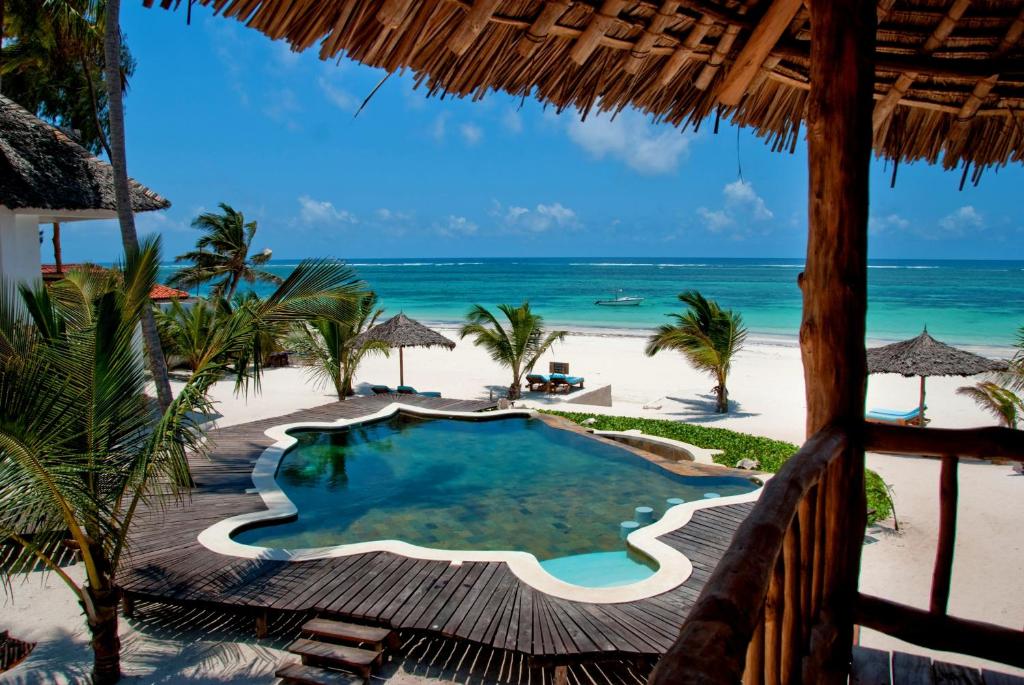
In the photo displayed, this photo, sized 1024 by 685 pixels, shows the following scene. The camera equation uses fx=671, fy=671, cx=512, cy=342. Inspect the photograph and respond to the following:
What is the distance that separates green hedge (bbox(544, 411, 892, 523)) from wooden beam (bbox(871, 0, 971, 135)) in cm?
579

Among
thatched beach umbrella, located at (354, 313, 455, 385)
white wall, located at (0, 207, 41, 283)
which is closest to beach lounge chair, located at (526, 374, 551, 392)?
thatched beach umbrella, located at (354, 313, 455, 385)

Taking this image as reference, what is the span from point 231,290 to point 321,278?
19871mm

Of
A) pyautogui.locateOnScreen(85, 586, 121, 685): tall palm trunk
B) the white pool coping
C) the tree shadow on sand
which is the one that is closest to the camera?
pyautogui.locateOnScreen(85, 586, 121, 685): tall palm trunk

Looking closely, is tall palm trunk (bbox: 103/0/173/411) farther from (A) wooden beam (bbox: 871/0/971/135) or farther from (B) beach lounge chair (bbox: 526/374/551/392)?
(B) beach lounge chair (bbox: 526/374/551/392)

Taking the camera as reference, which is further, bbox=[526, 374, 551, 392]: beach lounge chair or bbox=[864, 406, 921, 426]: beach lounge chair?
bbox=[526, 374, 551, 392]: beach lounge chair

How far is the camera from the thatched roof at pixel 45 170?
843 centimetres

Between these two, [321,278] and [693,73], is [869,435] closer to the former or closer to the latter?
[693,73]

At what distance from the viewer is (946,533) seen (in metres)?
2.31

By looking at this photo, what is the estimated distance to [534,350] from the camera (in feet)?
51.9

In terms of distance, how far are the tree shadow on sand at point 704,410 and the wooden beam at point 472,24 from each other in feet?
39.5

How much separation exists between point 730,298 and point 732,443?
158 ft

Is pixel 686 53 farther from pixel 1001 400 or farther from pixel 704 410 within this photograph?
pixel 704 410

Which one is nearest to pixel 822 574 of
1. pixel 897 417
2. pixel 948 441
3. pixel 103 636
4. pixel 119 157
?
pixel 948 441

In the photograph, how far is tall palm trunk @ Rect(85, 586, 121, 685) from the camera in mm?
4754
